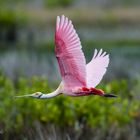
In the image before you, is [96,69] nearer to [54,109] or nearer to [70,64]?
[70,64]

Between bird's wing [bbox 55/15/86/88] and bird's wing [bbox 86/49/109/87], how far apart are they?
0.10 m

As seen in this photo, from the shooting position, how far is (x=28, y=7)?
107 ft

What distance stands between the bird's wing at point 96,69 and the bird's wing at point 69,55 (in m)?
0.10

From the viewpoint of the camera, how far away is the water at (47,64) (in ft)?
52.1

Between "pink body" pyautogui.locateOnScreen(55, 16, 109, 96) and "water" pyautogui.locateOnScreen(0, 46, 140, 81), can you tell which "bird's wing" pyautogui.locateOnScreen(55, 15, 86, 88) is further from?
"water" pyautogui.locateOnScreen(0, 46, 140, 81)

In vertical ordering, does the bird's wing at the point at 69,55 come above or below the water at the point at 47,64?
above

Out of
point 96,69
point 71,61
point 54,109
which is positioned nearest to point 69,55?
point 71,61

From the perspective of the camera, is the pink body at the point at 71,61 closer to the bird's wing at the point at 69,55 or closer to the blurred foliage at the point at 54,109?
the bird's wing at the point at 69,55

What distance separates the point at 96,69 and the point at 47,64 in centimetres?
1151

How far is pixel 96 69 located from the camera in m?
6.61

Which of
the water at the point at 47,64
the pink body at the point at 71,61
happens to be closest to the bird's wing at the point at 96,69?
the pink body at the point at 71,61

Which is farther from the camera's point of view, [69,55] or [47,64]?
[47,64]

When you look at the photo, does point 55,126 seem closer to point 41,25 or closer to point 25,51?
point 25,51

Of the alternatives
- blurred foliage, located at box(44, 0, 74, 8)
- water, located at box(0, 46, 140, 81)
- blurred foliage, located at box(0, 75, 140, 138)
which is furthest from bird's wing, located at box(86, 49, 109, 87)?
blurred foliage, located at box(44, 0, 74, 8)
